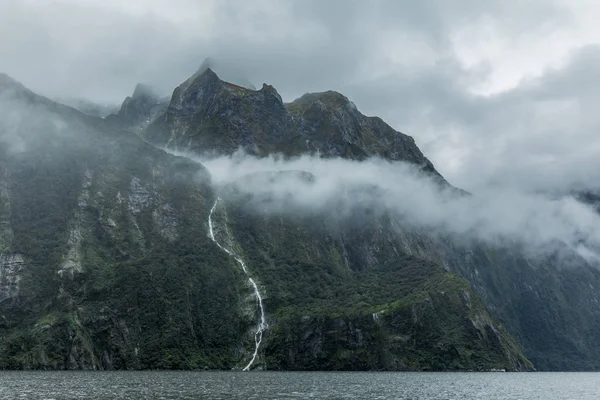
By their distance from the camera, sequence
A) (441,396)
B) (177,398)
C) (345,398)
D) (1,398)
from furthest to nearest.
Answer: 1. (441,396)
2. (345,398)
3. (177,398)
4. (1,398)

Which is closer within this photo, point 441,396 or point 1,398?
point 1,398

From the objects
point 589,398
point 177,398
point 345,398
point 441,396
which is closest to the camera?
point 177,398

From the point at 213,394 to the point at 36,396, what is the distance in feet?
106

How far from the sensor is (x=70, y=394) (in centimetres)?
11088

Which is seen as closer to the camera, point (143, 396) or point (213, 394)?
point (143, 396)

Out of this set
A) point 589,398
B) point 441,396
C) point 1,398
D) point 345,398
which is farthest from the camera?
point 589,398

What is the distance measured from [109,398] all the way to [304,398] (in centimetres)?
3493

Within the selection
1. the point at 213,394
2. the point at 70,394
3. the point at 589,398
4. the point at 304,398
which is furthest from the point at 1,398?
the point at 589,398

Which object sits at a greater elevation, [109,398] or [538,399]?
[109,398]

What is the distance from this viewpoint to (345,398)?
11575 centimetres

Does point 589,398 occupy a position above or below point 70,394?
below

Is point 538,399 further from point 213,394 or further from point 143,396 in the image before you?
point 143,396

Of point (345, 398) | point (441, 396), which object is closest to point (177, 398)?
point (345, 398)

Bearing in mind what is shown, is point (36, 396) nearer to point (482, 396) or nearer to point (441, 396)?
point (441, 396)
